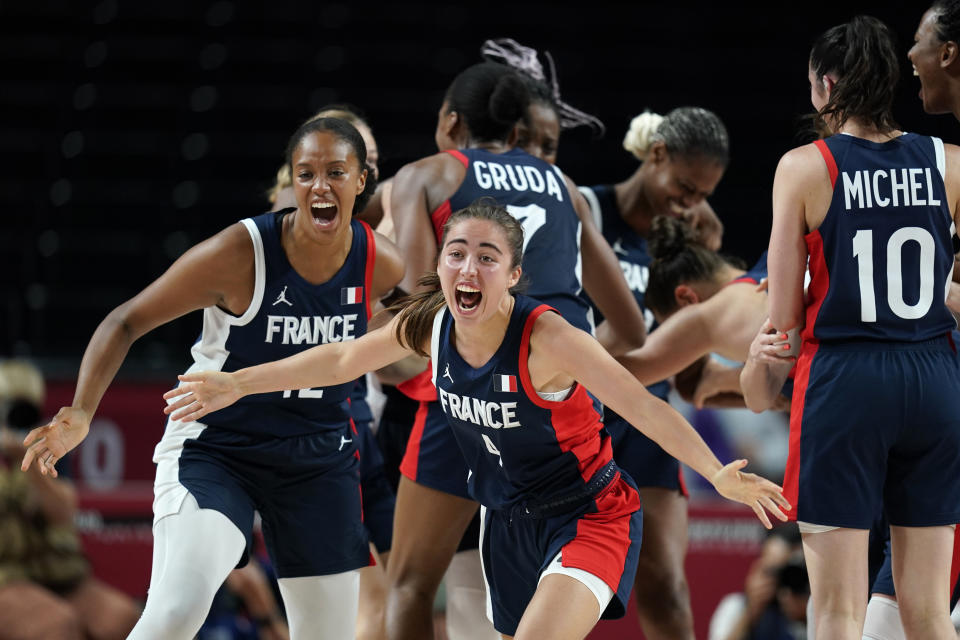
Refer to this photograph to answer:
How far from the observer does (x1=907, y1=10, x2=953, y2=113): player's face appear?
371 centimetres

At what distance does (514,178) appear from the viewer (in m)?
4.42

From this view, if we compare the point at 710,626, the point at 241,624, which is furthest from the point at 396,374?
the point at 710,626

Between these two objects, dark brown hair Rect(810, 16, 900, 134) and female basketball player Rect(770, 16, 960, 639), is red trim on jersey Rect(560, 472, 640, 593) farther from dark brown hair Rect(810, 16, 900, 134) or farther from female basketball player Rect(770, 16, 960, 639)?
dark brown hair Rect(810, 16, 900, 134)

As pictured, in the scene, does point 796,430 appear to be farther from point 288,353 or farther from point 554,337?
point 288,353

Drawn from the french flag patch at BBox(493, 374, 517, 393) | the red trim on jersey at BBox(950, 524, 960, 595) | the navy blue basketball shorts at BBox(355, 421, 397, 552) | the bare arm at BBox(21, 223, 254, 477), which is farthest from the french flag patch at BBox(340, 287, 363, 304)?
the red trim on jersey at BBox(950, 524, 960, 595)

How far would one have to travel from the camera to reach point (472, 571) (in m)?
4.74

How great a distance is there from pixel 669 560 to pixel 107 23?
27.9ft

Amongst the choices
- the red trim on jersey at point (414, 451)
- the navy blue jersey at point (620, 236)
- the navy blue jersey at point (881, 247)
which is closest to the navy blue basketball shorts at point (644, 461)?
the navy blue jersey at point (620, 236)

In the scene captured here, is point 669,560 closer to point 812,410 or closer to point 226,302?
point 812,410

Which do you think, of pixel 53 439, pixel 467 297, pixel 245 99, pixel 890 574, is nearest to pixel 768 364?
pixel 890 574

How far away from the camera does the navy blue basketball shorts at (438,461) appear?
14.0 feet

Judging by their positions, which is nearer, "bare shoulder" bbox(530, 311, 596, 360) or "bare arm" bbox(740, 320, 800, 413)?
"bare shoulder" bbox(530, 311, 596, 360)

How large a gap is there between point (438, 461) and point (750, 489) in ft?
4.61

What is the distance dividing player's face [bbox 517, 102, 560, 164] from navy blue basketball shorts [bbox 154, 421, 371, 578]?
1.44 m
